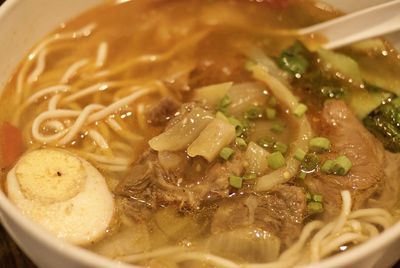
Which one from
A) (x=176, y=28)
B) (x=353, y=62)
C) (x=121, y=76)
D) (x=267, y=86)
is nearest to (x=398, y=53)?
(x=353, y=62)

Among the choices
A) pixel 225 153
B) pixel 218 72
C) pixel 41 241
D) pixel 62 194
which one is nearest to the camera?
pixel 41 241

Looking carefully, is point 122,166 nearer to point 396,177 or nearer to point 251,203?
point 251,203

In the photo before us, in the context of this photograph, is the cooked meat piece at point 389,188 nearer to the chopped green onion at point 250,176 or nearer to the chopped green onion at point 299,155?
the chopped green onion at point 299,155

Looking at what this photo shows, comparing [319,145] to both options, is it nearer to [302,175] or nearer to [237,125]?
[302,175]

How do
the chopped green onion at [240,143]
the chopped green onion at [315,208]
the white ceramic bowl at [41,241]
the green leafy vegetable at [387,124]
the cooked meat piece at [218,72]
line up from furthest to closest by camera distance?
the cooked meat piece at [218,72] → the green leafy vegetable at [387,124] → the chopped green onion at [240,143] → the chopped green onion at [315,208] → the white ceramic bowl at [41,241]

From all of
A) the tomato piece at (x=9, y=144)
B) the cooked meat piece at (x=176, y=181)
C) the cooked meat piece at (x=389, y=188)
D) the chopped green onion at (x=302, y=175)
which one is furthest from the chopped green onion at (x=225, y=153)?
the tomato piece at (x=9, y=144)

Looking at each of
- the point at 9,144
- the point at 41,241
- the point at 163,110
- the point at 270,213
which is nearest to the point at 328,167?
the point at 270,213

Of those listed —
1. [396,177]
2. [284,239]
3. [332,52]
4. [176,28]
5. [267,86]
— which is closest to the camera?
[284,239]
